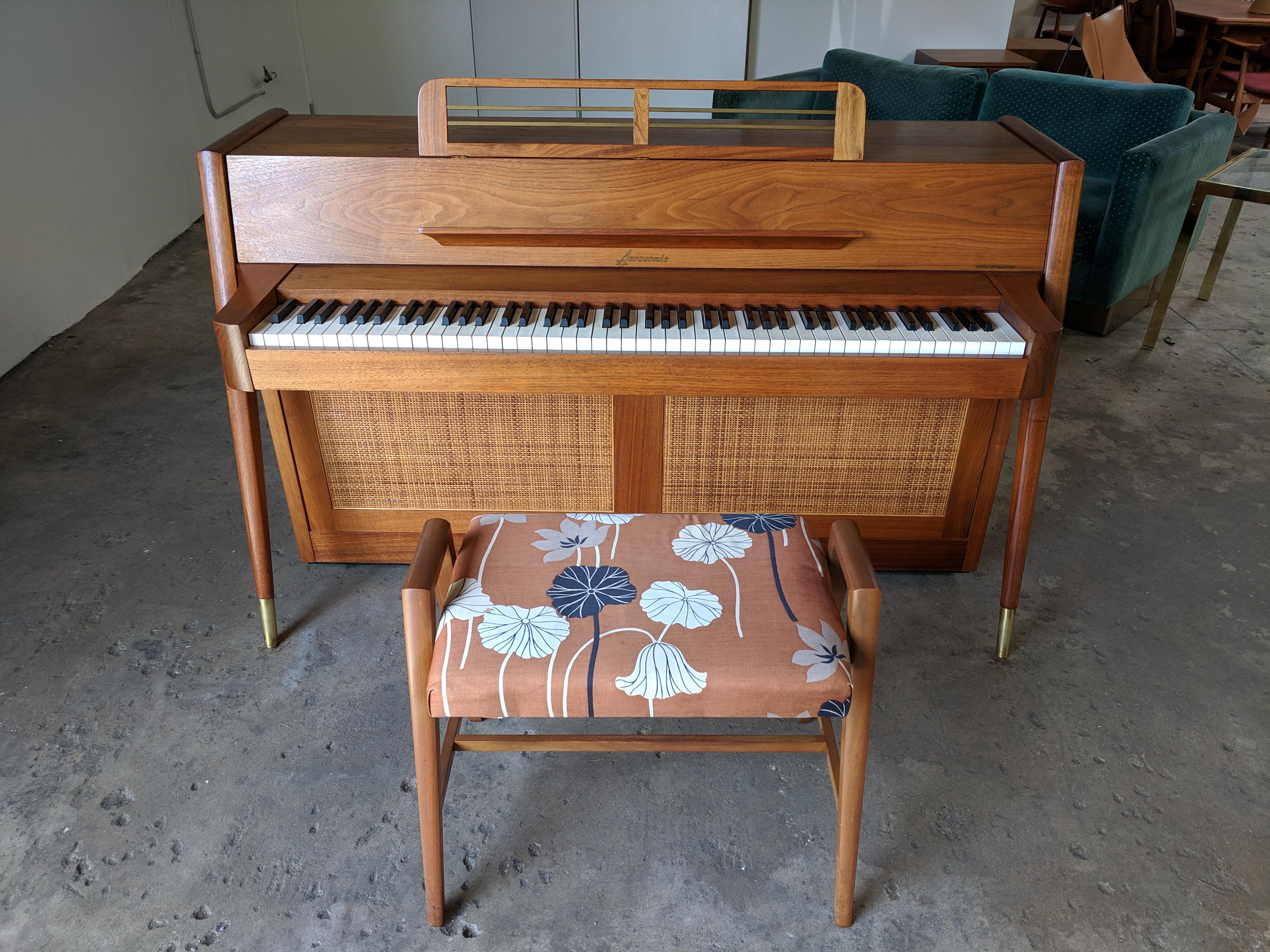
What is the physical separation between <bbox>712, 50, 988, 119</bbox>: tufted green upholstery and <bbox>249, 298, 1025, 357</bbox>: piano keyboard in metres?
2.14

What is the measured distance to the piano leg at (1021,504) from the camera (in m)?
1.75

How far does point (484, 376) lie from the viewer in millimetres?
1647

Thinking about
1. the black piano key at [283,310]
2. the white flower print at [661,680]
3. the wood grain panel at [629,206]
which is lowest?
the white flower print at [661,680]

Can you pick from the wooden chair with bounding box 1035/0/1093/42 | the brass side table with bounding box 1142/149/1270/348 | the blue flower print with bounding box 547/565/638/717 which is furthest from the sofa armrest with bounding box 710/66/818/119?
the wooden chair with bounding box 1035/0/1093/42

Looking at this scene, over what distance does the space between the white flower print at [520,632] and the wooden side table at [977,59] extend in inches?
173

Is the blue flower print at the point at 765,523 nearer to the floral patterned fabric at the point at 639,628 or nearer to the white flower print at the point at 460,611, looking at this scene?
the floral patterned fabric at the point at 639,628

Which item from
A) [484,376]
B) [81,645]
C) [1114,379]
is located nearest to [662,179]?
[484,376]

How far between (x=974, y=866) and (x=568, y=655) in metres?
0.83

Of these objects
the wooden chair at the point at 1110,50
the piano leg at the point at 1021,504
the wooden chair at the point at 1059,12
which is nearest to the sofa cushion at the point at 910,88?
the wooden chair at the point at 1110,50

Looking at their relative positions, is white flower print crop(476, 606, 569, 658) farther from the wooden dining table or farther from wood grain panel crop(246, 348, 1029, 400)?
the wooden dining table

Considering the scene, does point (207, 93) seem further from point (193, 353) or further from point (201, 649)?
point (201, 649)

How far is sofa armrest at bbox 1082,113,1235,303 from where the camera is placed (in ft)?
10.2

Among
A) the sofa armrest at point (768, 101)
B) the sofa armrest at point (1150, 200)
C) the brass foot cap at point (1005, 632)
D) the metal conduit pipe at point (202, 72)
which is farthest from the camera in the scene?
the metal conduit pipe at point (202, 72)

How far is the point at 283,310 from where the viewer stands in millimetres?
1683
